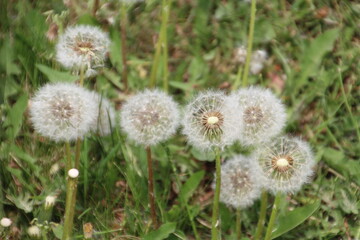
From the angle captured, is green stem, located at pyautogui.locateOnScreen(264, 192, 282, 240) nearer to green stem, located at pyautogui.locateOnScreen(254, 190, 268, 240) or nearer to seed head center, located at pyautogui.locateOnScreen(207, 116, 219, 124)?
green stem, located at pyautogui.locateOnScreen(254, 190, 268, 240)

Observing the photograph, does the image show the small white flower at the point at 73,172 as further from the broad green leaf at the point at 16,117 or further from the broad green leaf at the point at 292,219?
the broad green leaf at the point at 292,219

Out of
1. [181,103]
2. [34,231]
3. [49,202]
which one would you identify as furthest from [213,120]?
[181,103]

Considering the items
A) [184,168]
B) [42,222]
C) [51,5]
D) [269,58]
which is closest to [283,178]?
[184,168]

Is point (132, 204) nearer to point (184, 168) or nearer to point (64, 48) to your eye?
point (184, 168)

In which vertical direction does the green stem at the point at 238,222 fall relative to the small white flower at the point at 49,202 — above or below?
below

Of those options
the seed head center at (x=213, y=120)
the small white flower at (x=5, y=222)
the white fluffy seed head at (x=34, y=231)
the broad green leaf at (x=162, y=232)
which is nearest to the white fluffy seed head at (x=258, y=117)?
the seed head center at (x=213, y=120)
